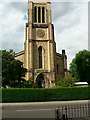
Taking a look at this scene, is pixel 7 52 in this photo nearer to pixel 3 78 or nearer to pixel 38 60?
pixel 3 78

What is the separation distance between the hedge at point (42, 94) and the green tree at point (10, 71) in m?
12.7

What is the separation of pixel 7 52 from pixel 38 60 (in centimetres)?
1305

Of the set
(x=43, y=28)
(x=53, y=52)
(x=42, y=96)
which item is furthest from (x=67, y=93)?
(x=43, y=28)

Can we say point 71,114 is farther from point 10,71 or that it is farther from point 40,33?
point 40,33

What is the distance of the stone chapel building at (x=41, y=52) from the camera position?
5662cm

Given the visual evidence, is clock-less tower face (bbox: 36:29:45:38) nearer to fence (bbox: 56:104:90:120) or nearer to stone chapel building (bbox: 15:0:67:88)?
stone chapel building (bbox: 15:0:67:88)

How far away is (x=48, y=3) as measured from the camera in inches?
2463

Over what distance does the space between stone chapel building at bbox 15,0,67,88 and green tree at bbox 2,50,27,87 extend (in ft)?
26.1

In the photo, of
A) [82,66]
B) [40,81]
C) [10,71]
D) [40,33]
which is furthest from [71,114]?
[40,33]

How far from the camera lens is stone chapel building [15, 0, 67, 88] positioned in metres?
56.6

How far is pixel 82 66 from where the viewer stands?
5928cm

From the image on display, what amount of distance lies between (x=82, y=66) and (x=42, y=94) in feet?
92.6

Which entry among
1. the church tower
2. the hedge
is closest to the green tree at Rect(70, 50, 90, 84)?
the church tower

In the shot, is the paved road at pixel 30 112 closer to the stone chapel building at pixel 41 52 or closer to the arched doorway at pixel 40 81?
the stone chapel building at pixel 41 52
